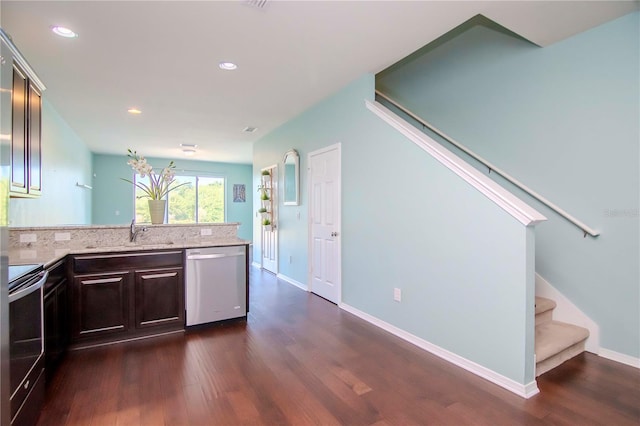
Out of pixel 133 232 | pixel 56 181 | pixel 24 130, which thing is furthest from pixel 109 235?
pixel 56 181

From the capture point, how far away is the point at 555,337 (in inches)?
101

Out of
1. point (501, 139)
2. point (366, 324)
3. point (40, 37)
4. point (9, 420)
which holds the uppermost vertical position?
point (40, 37)

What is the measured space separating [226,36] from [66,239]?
2381mm

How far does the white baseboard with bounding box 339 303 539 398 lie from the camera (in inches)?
82.2

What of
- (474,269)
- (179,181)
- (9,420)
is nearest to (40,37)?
(9,420)

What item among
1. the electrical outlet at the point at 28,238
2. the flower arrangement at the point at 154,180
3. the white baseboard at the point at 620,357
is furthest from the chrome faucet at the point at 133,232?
the white baseboard at the point at 620,357

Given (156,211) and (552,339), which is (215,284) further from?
(552,339)

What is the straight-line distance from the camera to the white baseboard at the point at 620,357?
2.43 m

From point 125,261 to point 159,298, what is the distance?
0.47 meters

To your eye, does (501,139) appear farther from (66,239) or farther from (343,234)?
(66,239)

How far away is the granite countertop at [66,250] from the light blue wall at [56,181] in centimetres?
81

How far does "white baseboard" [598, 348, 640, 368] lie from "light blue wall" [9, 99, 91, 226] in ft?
18.3

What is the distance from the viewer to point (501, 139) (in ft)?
10.9

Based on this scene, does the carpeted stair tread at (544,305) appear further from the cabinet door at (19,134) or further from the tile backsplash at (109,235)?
the cabinet door at (19,134)
